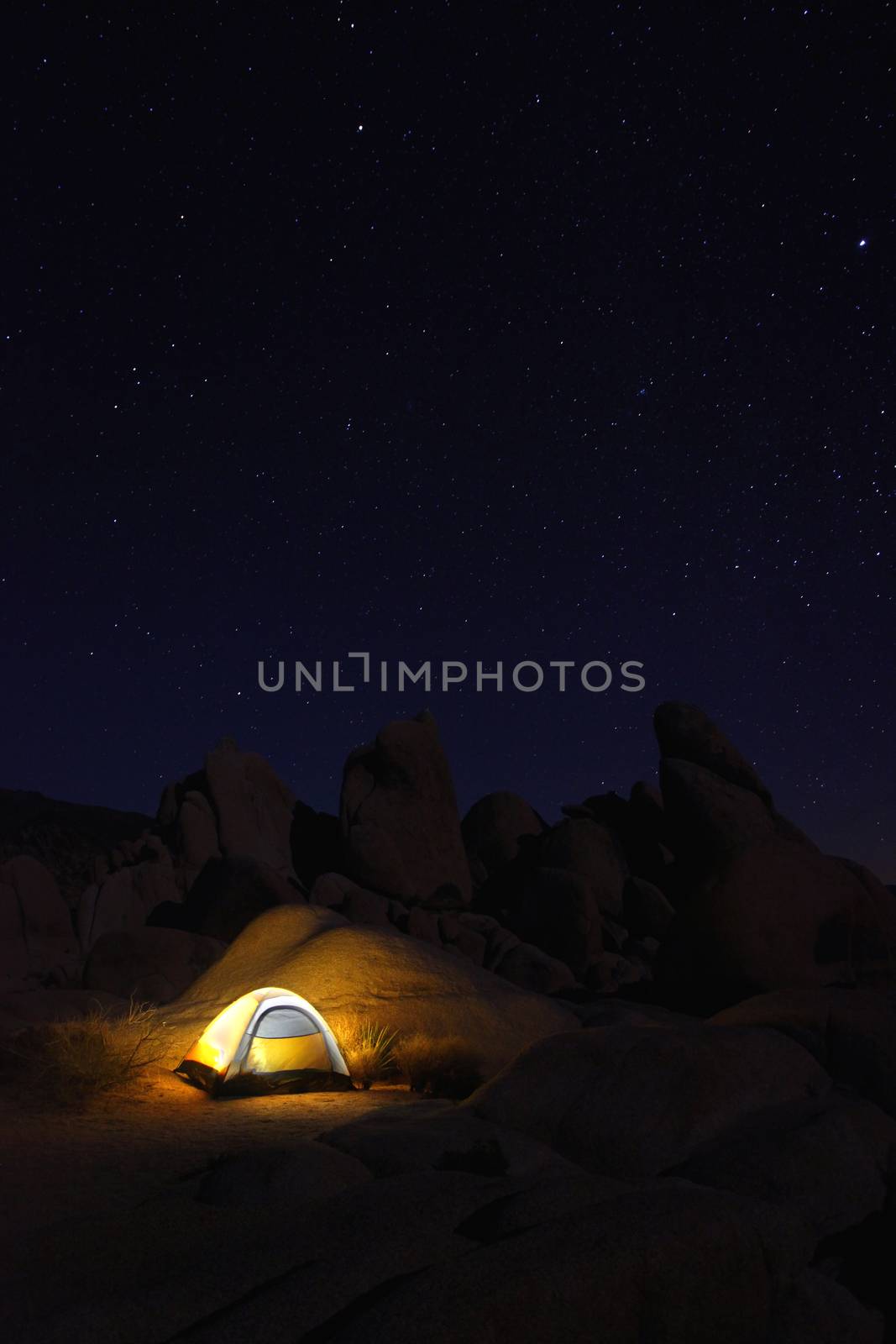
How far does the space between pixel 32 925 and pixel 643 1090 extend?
2771 cm

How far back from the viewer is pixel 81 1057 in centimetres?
910

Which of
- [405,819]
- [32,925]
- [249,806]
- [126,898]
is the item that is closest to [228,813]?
[249,806]

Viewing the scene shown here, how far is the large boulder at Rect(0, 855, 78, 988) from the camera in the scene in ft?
92.9

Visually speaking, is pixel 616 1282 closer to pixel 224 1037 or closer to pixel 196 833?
pixel 224 1037

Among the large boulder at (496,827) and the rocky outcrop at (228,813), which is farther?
the large boulder at (496,827)

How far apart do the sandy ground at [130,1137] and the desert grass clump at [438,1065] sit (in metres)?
0.33

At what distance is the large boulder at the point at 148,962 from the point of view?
19922mm

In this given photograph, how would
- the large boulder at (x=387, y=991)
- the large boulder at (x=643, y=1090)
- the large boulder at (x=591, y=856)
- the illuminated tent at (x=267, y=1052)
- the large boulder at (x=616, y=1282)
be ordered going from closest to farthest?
the large boulder at (x=616, y=1282)
the large boulder at (x=643, y=1090)
the illuminated tent at (x=267, y=1052)
the large boulder at (x=387, y=991)
the large boulder at (x=591, y=856)

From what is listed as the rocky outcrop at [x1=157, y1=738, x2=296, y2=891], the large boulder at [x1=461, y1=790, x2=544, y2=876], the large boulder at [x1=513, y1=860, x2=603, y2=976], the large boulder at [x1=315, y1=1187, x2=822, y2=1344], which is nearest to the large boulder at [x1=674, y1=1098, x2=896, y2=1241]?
the large boulder at [x1=315, y1=1187, x2=822, y2=1344]

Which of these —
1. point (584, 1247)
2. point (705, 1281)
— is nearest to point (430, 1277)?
point (584, 1247)

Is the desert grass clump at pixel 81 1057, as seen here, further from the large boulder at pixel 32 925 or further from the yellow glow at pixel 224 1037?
the large boulder at pixel 32 925

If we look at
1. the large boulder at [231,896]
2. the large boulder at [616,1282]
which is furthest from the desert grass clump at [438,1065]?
the large boulder at [231,896]

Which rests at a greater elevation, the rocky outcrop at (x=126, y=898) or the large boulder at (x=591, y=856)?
the large boulder at (x=591, y=856)

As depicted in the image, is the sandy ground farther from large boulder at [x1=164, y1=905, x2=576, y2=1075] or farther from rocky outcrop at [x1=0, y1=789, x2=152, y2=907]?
rocky outcrop at [x1=0, y1=789, x2=152, y2=907]
